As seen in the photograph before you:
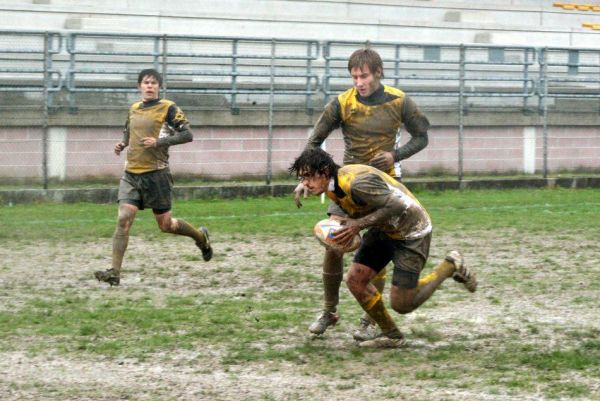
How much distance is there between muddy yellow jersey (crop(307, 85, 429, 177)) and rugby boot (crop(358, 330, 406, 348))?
1260 millimetres

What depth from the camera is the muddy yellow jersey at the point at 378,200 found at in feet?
24.7

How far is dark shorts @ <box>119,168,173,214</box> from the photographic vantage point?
1096cm

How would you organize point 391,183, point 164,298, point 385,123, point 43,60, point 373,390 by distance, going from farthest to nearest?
1. point 43,60
2. point 164,298
3. point 385,123
4. point 391,183
5. point 373,390

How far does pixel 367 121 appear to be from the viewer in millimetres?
→ 8664

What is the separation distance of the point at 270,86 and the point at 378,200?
13125 mm

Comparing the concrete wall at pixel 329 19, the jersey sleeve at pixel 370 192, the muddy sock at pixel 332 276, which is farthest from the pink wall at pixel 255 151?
the jersey sleeve at pixel 370 192

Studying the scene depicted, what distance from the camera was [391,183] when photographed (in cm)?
780

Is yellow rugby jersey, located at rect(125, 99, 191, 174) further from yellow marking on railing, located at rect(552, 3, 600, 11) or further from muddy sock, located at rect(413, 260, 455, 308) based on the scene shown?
yellow marking on railing, located at rect(552, 3, 600, 11)

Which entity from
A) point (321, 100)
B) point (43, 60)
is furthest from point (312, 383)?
point (321, 100)

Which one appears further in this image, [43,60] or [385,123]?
[43,60]

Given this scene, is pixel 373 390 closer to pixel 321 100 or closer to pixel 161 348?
pixel 161 348

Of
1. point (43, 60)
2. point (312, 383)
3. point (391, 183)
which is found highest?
point (43, 60)

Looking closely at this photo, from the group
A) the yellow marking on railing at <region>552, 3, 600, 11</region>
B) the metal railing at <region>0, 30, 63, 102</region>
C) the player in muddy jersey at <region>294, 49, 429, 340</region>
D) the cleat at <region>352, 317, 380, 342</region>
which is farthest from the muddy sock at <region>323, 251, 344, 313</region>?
the yellow marking on railing at <region>552, 3, 600, 11</region>

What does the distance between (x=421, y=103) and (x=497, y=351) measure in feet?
47.7
